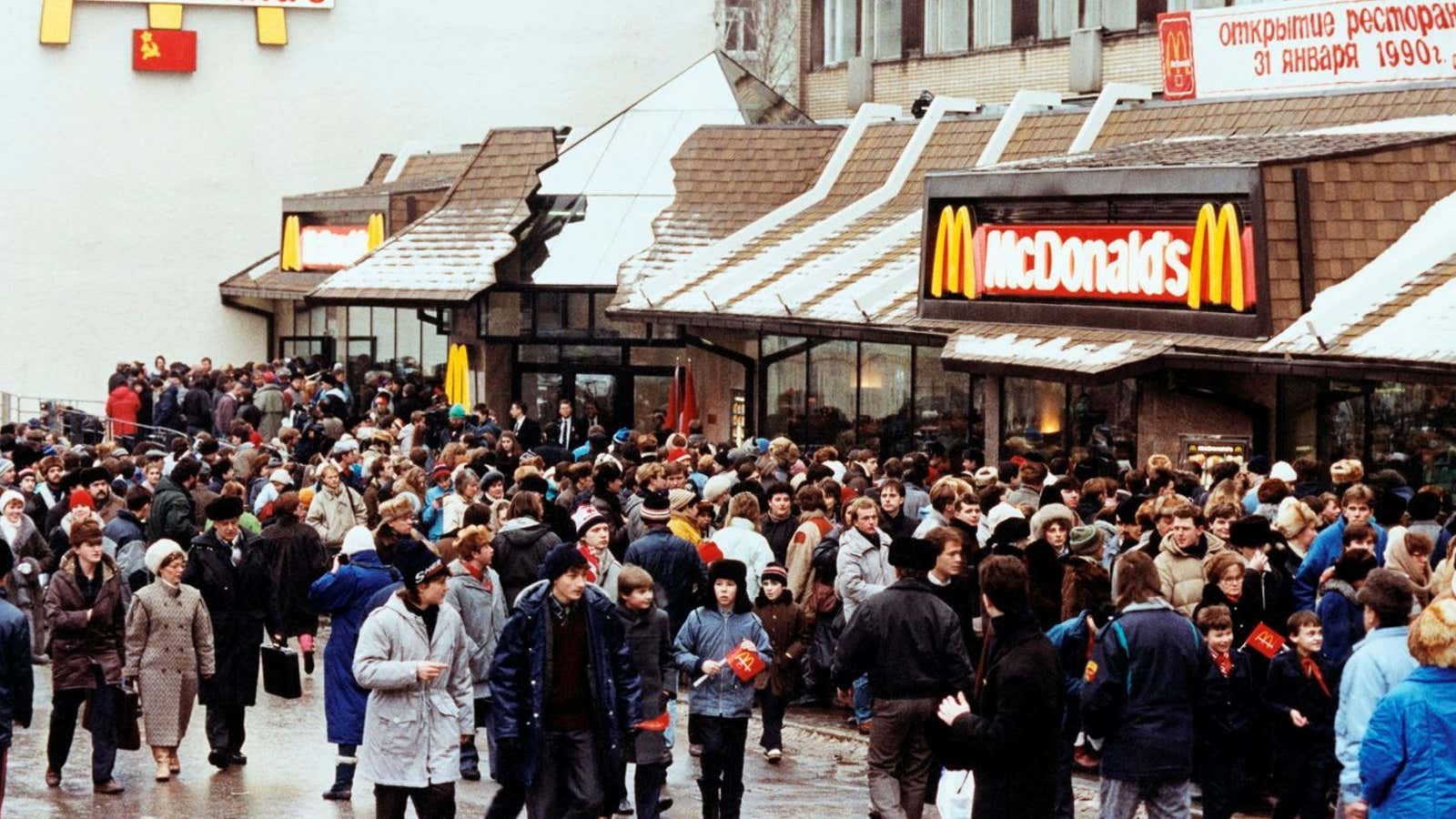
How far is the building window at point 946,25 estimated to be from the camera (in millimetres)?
42188

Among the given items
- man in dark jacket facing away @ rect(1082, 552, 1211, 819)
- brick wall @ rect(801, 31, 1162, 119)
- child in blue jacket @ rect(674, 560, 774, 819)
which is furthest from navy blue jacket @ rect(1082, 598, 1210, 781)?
brick wall @ rect(801, 31, 1162, 119)

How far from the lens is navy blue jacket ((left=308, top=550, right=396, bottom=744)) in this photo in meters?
13.8

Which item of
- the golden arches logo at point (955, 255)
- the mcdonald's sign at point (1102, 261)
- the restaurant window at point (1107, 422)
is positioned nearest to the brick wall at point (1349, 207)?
the mcdonald's sign at point (1102, 261)

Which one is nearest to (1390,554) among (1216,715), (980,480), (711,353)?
(1216,715)

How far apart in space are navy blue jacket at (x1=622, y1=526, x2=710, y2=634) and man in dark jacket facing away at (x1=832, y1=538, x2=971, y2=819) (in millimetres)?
2945

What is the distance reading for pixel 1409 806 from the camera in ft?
29.6

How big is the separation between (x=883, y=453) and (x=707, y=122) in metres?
8.37

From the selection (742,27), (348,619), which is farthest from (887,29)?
(348,619)

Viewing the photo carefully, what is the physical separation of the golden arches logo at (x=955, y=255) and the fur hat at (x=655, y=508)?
9.56 meters

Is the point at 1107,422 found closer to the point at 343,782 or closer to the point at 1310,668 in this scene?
the point at 1310,668

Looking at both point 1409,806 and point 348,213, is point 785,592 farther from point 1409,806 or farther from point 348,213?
point 348,213

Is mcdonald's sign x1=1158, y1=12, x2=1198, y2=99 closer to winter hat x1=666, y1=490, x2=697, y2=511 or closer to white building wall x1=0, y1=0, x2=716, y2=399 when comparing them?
winter hat x1=666, y1=490, x2=697, y2=511

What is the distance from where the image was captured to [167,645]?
14.9 m

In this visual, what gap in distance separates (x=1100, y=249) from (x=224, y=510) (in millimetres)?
9314
